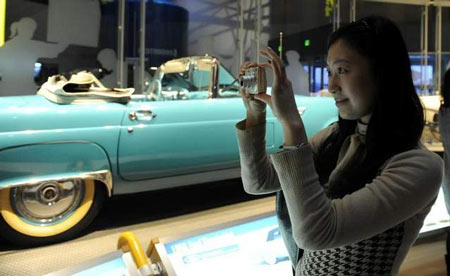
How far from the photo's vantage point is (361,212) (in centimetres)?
76

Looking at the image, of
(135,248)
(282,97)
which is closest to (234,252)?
(135,248)

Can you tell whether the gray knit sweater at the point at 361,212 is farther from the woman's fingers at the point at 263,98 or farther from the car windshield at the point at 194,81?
the car windshield at the point at 194,81

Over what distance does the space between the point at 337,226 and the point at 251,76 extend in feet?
1.26

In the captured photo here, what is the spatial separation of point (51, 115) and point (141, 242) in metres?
0.98

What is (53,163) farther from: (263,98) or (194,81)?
(263,98)

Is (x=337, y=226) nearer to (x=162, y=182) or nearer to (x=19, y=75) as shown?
(x=162, y=182)

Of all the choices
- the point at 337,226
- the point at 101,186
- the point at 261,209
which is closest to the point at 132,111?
the point at 101,186

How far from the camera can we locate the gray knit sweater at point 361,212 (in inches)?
29.4

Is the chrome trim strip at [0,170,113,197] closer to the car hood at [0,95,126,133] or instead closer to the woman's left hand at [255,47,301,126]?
the car hood at [0,95,126,133]

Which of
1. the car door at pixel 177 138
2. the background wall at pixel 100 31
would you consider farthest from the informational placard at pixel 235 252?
the background wall at pixel 100 31

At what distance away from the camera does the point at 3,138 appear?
248 cm

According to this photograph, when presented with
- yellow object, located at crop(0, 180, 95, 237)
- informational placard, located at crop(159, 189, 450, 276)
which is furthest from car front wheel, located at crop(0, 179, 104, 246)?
informational placard, located at crop(159, 189, 450, 276)

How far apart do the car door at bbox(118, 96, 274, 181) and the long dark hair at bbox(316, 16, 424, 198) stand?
7.21 ft

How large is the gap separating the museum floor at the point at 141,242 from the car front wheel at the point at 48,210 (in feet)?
0.26
